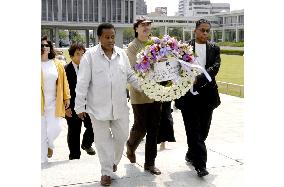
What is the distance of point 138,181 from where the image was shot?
16.3 feet

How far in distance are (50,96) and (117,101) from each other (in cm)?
142

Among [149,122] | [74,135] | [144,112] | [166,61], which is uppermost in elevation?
[166,61]

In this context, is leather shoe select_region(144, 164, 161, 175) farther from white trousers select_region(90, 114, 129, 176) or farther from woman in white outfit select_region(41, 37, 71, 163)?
woman in white outfit select_region(41, 37, 71, 163)

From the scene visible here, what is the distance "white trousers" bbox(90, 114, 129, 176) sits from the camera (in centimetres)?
488

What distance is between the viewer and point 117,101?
190 inches

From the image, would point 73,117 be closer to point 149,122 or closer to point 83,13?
point 149,122

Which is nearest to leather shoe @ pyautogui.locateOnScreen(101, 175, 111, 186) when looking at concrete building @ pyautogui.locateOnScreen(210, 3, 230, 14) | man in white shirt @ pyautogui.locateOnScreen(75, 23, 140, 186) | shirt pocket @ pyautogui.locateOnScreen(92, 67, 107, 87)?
man in white shirt @ pyautogui.locateOnScreen(75, 23, 140, 186)

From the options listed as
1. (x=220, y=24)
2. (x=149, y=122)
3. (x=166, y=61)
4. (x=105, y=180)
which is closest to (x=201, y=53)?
(x=166, y=61)

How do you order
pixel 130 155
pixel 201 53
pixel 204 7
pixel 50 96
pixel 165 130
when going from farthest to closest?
1. pixel 204 7
2. pixel 165 130
3. pixel 50 96
4. pixel 130 155
5. pixel 201 53

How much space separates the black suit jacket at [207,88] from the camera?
5.25 m

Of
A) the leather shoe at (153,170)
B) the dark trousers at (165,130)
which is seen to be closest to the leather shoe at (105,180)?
the leather shoe at (153,170)

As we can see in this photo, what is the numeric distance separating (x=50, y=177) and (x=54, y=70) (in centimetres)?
153

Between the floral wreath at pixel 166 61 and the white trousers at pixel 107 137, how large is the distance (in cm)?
48

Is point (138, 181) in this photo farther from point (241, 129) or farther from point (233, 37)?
point (233, 37)
